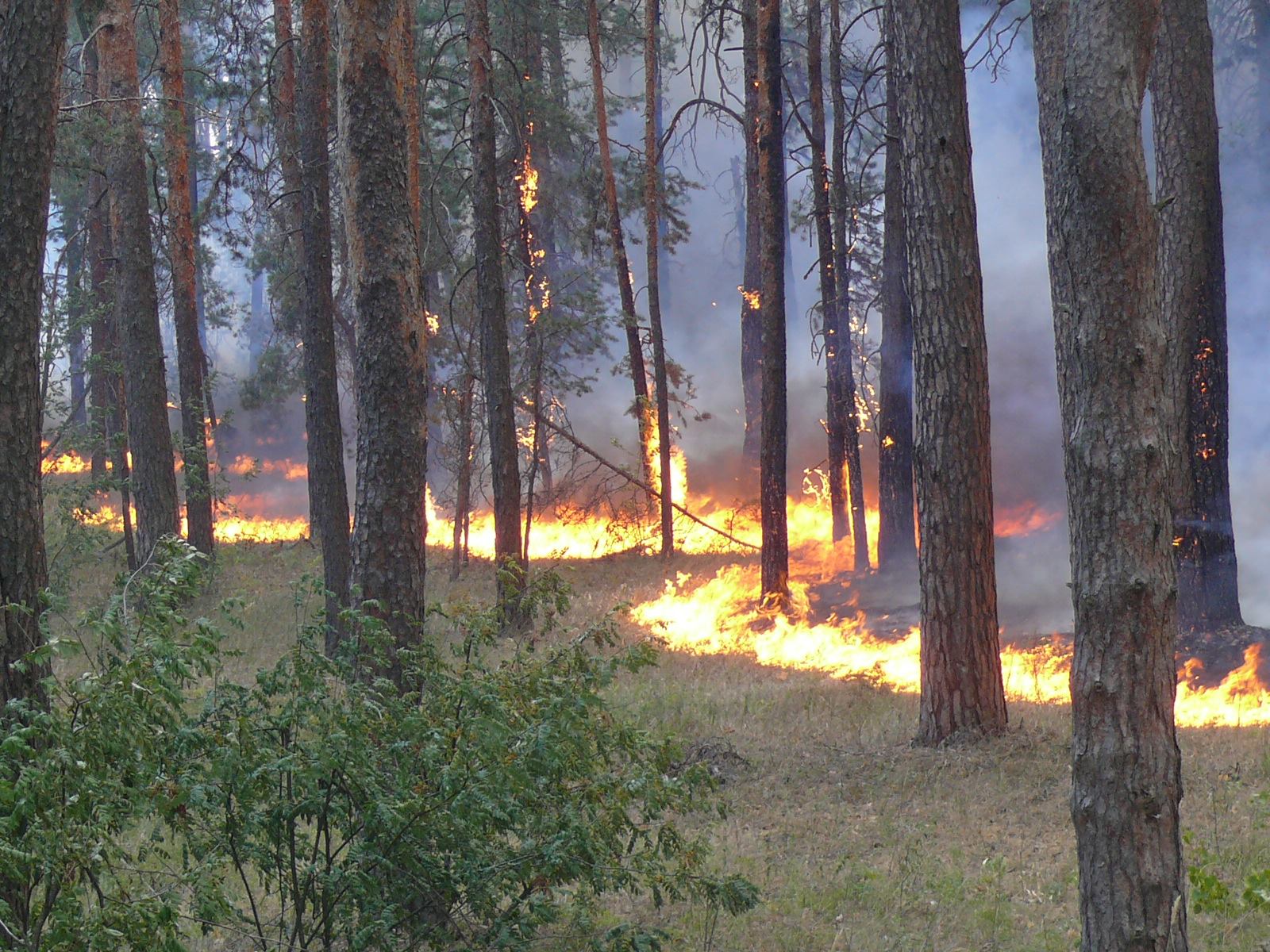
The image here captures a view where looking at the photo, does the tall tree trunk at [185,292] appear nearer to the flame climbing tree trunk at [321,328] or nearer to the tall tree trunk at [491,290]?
the flame climbing tree trunk at [321,328]

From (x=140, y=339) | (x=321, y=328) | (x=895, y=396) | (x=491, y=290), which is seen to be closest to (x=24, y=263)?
(x=321, y=328)

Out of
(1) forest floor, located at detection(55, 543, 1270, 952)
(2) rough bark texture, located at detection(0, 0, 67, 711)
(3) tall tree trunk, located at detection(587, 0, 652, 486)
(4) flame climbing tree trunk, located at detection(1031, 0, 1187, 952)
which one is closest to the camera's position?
(4) flame climbing tree trunk, located at detection(1031, 0, 1187, 952)

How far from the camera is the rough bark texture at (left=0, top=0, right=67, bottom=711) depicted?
17.7 ft

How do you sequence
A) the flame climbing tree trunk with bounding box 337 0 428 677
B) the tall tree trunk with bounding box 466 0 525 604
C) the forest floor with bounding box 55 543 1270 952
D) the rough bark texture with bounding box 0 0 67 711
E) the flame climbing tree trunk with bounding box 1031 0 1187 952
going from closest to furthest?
the flame climbing tree trunk with bounding box 1031 0 1187 952 → the rough bark texture with bounding box 0 0 67 711 → the forest floor with bounding box 55 543 1270 952 → the flame climbing tree trunk with bounding box 337 0 428 677 → the tall tree trunk with bounding box 466 0 525 604

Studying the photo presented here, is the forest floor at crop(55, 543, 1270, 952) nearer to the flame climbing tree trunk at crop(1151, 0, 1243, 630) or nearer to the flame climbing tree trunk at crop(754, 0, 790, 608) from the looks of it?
the flame climbing tree trunk at crop(1151, 0, 1243, 630)

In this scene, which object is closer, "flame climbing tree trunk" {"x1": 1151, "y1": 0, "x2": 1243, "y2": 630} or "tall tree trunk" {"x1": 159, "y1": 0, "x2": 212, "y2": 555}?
"flame climbing tree trunk" {"x1": 1151, "y1": 0, "x2": 1243, "y2": 630}

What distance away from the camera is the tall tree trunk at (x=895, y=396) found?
55.3 feet

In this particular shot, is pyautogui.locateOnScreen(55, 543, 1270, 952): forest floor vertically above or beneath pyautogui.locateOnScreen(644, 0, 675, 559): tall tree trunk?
beneath

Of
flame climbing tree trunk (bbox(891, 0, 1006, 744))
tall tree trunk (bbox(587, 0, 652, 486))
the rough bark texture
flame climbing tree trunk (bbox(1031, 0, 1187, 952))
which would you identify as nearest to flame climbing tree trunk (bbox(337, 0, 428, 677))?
the rough bark texture

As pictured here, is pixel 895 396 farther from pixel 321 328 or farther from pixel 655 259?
pixel 321 328

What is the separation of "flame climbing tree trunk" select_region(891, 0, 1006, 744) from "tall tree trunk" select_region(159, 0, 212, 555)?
9.65 meters

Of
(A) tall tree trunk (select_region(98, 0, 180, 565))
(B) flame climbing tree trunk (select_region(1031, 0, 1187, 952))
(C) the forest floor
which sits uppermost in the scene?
(A) tall tree trunk (select_region(98, 0, 180, 565))

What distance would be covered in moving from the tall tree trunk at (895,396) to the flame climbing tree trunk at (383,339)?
10624mm

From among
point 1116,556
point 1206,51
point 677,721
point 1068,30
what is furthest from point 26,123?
point 1206,51
